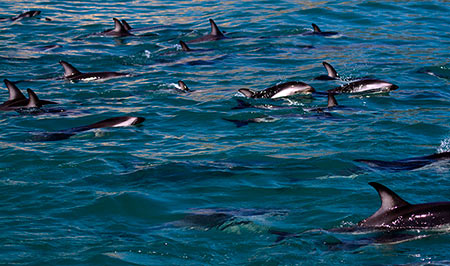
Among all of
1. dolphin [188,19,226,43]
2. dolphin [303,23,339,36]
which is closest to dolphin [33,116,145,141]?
dolphin [188,19,226,43]

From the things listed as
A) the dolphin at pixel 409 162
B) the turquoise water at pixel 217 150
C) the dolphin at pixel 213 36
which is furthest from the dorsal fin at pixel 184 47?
the dolphin at pixel 409 162

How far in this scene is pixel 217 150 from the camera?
36.2ft

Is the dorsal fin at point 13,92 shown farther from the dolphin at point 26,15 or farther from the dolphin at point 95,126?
the dolphin at point 26,15

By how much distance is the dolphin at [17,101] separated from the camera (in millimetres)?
13195

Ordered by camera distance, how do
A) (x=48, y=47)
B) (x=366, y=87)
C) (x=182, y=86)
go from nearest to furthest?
(x=366, y=87)
(x=182, y=86)
(x=48, y=47)

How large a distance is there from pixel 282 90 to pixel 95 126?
3.70 metres

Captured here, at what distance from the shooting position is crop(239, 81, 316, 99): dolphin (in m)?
13.9

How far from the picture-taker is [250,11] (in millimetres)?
24047

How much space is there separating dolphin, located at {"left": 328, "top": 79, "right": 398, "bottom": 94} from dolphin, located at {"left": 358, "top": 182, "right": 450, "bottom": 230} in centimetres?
653

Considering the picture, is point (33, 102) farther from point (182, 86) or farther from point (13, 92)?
point (182, 86)

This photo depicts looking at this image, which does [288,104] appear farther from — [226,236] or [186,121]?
[226,236]

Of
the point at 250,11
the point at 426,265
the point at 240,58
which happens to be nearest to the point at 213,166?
the point at 426,265

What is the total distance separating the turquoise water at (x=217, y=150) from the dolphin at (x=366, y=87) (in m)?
0.22

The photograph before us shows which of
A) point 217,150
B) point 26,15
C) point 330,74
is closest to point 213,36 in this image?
point 330,74
